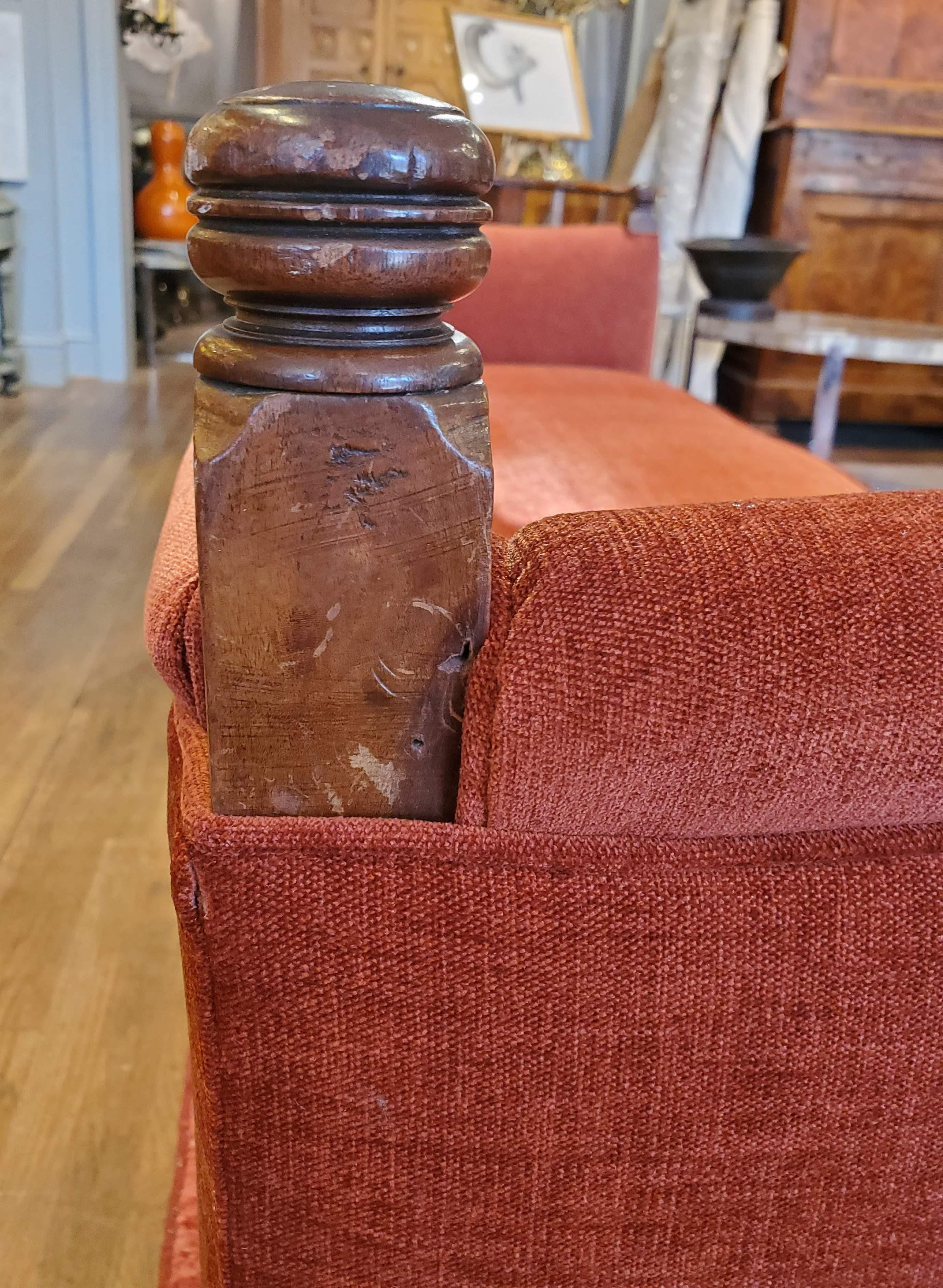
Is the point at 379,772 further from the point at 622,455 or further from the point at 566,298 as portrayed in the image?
the point at 566,298

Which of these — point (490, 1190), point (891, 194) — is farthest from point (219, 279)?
point (891, 194)

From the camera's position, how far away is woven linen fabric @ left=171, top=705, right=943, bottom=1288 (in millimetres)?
465

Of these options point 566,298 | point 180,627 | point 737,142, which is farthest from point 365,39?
point 180,627

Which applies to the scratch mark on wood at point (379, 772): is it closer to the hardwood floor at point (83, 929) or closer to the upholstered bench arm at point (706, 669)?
the upholstered bench arm at point (706, 669)

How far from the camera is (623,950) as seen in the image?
0.48 m

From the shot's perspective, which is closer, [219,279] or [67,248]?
[219,279]

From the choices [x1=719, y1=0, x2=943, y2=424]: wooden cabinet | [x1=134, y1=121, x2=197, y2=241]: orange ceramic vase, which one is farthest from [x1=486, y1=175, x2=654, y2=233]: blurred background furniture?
[x1=134, y1=121, x2=197, y2=241]: orange ceramic vase

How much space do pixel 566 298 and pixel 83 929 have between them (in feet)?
4.86

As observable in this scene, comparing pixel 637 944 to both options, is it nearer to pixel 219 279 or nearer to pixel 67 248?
pixel 219 279

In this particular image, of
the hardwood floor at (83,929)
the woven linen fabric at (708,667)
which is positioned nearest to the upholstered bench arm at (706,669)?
the woven linen fabric at (708,667)

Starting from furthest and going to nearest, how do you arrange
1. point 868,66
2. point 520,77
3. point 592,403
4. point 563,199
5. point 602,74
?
point 602,74
point 868,66
point 520,77
point 563,199
point 592,403

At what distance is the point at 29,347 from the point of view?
392 centimetres

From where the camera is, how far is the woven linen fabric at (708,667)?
42cm

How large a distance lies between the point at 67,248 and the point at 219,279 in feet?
13.1
